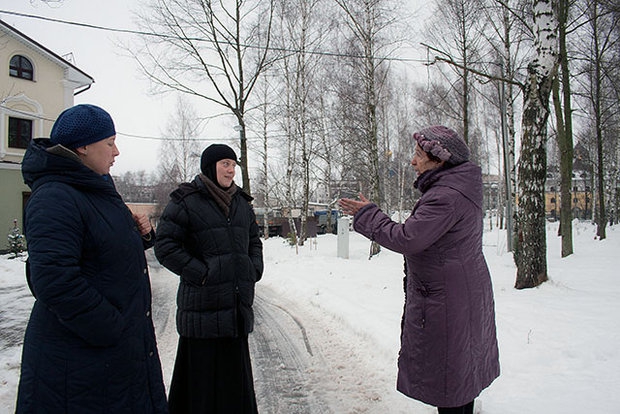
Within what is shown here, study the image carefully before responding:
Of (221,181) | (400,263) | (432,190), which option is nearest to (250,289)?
(221,181)

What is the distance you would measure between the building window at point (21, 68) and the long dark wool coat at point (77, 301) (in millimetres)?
22613

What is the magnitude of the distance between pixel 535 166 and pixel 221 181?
5.95m

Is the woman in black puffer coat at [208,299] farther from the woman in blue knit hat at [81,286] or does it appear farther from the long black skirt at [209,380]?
the woman in blue knit hat at [81,286]

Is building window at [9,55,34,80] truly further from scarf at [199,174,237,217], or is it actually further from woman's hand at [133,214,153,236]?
woman's hand at [133,214,153,236]

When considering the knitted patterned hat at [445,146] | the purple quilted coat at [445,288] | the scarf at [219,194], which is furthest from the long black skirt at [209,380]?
the knitted patterned hat at [445,146]

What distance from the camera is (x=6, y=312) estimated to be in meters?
7.01

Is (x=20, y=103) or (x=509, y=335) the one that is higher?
(x=20, y=103)

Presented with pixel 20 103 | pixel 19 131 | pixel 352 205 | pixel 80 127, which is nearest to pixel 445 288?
pixel 352 205

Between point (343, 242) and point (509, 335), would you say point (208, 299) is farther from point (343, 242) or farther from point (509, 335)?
point (343, 242)

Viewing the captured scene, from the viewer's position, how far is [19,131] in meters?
19.8

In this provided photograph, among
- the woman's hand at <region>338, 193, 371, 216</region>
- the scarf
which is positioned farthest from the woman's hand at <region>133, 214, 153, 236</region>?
the woman's hand at <region>338, 193, 371, 216</region>

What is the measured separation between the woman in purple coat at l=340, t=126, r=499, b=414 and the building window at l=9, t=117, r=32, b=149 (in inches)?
903

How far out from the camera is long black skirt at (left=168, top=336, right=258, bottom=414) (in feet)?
9.11

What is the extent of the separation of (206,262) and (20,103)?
2179 centimetres
